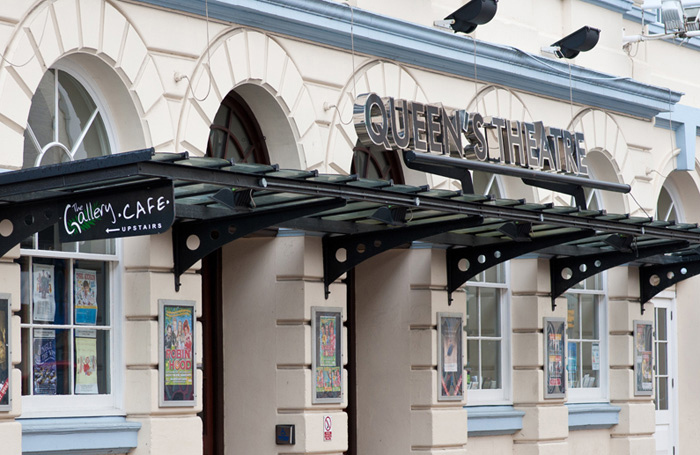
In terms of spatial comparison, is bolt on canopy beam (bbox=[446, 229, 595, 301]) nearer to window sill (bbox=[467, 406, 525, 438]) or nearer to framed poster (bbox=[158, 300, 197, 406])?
window sill (bbox=[467, 406, 525, 438])

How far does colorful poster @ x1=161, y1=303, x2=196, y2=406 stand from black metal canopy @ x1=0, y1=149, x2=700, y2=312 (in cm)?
37

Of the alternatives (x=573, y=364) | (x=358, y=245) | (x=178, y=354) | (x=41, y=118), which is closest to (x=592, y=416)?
(x=573, y=364)

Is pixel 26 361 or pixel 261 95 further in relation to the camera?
pixel 261 95

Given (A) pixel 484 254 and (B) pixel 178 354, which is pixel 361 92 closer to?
(A) pixel 484 254

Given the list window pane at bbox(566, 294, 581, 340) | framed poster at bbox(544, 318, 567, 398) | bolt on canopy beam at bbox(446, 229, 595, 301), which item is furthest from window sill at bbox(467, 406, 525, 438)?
window pane at bbox(566, 294, 581, 340)

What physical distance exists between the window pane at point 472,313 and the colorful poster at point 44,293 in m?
6.48

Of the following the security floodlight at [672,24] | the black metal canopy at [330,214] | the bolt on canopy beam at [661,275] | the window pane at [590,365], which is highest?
the security floodlight at [672,24]

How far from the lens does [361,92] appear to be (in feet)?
46.2

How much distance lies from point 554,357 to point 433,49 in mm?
4616

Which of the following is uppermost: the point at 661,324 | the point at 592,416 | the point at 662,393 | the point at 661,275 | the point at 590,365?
the point at 661,275

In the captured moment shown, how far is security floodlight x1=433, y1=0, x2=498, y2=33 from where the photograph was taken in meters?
15.1

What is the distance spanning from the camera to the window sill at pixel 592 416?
1736 cm

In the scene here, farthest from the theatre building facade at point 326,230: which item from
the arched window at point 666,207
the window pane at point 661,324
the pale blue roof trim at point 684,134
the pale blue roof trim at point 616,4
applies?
the arched window at point 666,207

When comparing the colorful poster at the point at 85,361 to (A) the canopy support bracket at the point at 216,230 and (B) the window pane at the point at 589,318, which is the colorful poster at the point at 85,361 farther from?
(B) the window pane at the point at 589,318
